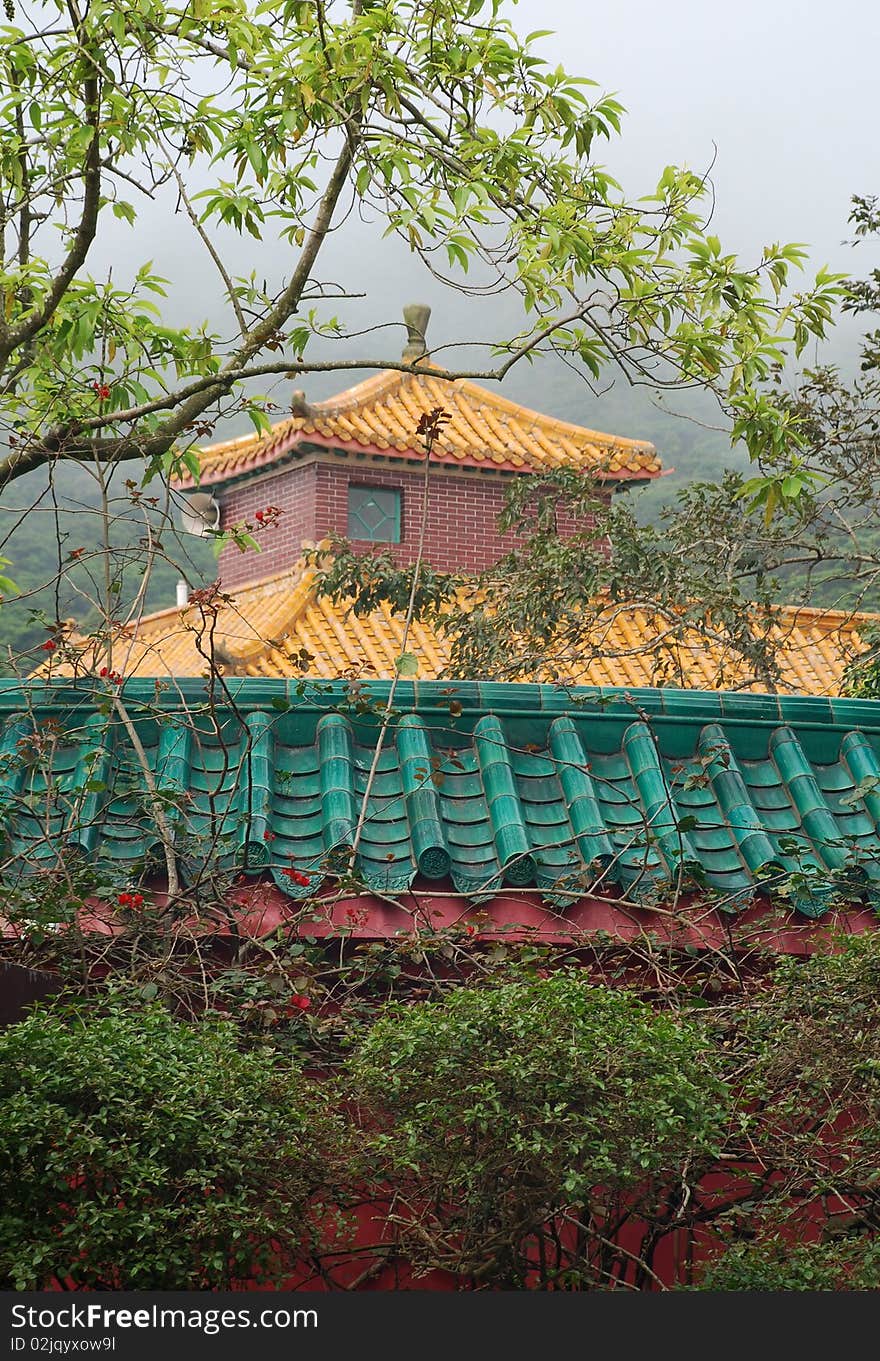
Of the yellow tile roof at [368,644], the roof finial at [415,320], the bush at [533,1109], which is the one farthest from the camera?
the roof finial at [415,320]

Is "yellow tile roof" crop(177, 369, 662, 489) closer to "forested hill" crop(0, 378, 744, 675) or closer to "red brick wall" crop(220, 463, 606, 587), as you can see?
"red brick wall" crop(220, 463, 606, 587)

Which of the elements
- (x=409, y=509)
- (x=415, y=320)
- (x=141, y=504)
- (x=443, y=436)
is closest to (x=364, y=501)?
(x=409, y=509)

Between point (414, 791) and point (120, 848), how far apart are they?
2.20 ft

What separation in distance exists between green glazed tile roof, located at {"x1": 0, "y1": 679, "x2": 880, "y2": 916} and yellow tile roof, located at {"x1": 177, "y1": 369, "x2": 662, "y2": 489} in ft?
40.0

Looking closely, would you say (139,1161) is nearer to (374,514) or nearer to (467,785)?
(467,785)

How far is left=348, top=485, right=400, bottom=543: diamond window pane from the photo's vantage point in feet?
55.3

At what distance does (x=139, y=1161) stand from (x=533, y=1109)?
65 cm

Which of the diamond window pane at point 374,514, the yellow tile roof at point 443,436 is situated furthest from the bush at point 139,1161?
the diamond window pane at point 374,514

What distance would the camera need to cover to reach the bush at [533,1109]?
2.39 m

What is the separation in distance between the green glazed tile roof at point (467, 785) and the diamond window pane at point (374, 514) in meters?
13.4

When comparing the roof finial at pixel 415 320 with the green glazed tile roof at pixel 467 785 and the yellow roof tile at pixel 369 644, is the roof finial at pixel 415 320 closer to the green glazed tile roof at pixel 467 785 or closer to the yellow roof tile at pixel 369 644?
the yellow roof tile at pixel 369 644

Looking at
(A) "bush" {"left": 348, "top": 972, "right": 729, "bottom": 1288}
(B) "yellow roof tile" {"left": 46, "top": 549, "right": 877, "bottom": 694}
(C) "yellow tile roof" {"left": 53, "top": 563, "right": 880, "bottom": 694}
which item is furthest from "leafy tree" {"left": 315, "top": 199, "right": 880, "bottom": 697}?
(A) "bush" {"left": 348, "top": 972, "right": 729, "bottom": 1288}

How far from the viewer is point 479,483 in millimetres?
17125

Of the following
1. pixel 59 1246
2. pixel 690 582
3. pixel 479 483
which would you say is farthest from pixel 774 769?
pixel 479 483
